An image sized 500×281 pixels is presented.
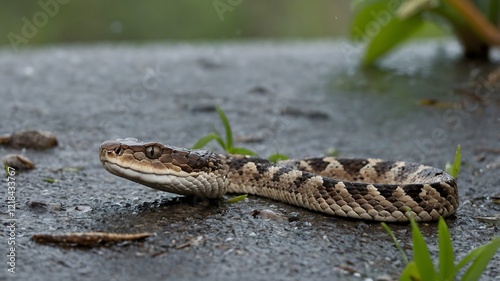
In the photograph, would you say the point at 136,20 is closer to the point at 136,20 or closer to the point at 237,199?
the point at 136,20

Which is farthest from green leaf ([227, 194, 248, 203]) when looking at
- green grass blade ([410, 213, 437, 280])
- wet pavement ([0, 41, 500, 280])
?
green grass blade ([410, 213, 437, 280])

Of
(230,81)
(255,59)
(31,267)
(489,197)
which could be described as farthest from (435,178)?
(255,59)

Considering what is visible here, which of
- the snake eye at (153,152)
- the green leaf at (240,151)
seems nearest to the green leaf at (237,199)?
the snake eye at (153,152)

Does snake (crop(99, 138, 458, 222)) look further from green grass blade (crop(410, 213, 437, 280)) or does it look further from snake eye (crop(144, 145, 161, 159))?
green grass blade (crop(410, 213, 437, 280))

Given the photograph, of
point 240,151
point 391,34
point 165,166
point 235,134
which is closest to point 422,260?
point 165,166

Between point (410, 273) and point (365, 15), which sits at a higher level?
point (365, 15)

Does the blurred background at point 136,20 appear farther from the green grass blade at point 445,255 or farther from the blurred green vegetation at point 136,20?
the green grass blade at point 445,255

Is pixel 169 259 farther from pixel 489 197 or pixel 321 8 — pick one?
pixel 321 8
